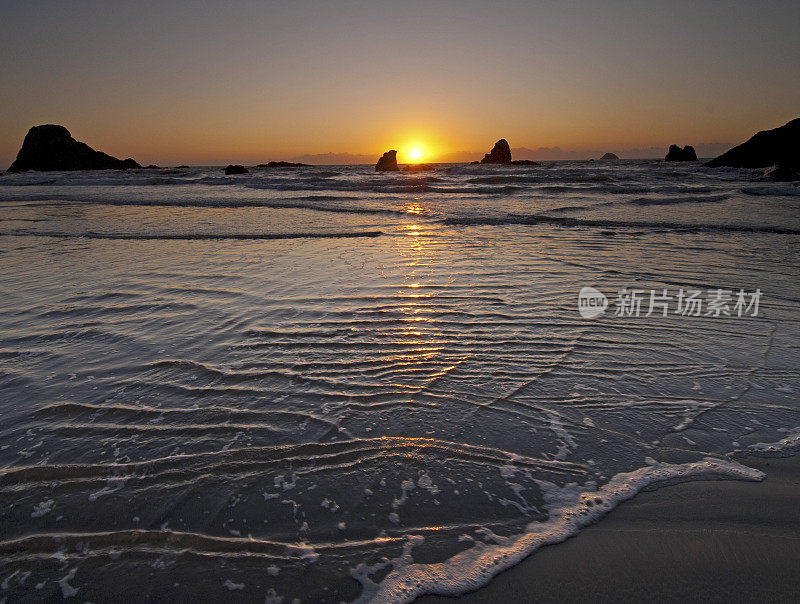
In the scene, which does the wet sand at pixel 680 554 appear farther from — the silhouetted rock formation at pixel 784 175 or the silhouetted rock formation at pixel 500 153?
the silhouetted rock formation at pixel 500 153

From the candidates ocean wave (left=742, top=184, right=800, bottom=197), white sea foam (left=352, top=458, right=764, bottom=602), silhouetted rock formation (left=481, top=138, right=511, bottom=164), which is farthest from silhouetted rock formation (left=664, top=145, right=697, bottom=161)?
white sea foam (left=352, top=458, right=764, bottom=602)

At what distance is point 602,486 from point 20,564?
2.93 metres

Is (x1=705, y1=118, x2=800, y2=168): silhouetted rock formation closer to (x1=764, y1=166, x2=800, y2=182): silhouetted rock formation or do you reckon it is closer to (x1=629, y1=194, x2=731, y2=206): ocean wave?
(x1=764, y1=166, x2=800, y2=182): silhouetted rock formation

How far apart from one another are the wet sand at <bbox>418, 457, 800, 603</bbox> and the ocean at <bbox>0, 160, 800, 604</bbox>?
0.10 meters

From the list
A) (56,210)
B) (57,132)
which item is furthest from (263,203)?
(57,132)

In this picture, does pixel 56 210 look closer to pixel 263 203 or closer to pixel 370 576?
pixel 263 203

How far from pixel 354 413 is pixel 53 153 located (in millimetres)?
121053

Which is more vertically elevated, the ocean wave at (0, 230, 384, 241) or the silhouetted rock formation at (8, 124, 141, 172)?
the silhouetted rock formation at (8, 124, 141, 172)

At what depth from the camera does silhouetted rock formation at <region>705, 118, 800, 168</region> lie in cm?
4762

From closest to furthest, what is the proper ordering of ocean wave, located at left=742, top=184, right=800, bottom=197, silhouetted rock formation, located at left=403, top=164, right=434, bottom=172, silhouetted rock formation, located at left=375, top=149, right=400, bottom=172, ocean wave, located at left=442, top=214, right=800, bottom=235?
1. ocean wave, located at left=442, top=214, right=800, bottom=235
2. ocean wave, located at left=742, top=184, right=800, bottom=197
3. silhouetted rock formation, located at left=375, top=149, right=400, bottom=172
4. silhouetted rock formation, located at left=403, top=164, right=434, bottom=172

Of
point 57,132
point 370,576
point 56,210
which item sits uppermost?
point 57,132

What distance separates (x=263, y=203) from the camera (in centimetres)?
2019

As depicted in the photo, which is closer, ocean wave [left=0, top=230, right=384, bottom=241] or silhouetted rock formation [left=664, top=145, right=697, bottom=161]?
ocean wave [left=0, top=230, right=384, bottom=241]

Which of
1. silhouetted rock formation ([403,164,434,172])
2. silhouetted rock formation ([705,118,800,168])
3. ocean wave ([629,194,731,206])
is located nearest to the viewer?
ocean wave ([629,194,731,206])
